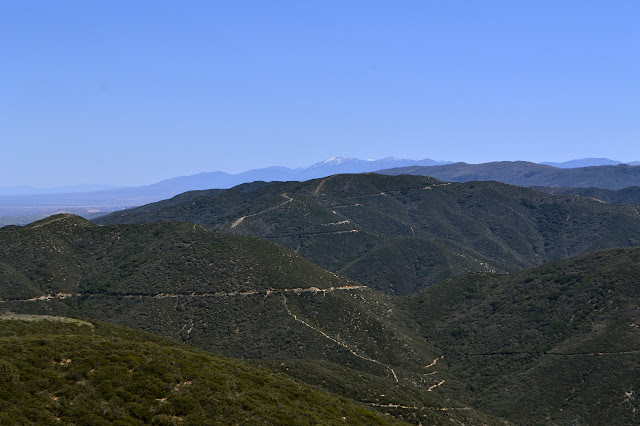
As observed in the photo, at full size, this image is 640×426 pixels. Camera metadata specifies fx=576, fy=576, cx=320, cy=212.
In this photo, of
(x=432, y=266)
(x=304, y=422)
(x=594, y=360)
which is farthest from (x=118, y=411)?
(x=432, y=266)

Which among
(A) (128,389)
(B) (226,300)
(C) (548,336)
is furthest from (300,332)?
(A) (128,389)

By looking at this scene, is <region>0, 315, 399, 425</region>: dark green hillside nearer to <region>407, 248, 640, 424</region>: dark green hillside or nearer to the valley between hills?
the valley between hills

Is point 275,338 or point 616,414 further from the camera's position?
point 275,338

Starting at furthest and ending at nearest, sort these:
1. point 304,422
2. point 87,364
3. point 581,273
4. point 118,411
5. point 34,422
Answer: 1. point 581,273
2. point 304,422
3. point 87,364
4. point 118,411
5. point 34,422

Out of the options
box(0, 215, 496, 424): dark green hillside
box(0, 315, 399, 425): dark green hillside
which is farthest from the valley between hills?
box(0, 215, 496, 424): dark green hillside

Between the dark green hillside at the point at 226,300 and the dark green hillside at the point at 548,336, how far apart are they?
5.79 metres

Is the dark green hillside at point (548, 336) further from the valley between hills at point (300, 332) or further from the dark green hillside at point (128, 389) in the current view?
the dark green hillside at point (128, 389)

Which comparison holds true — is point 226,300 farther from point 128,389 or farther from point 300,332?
point 128,389

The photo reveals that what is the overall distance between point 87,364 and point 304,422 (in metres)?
14.1

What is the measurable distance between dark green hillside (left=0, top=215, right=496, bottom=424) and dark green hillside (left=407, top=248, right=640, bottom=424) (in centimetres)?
579

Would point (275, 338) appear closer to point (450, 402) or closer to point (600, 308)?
Result: point (450, 402)

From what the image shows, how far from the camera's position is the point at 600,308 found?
290 feet

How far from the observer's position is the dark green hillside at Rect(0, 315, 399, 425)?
29422 millimetres

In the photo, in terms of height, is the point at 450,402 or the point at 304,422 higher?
the point at 304,422
